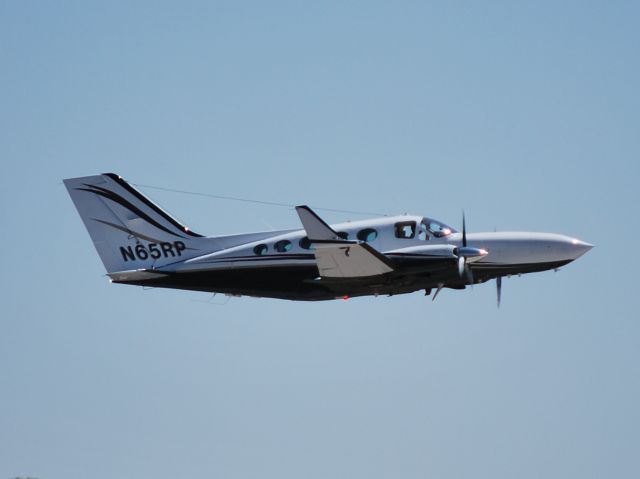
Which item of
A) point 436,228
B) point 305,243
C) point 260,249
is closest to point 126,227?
point 260,249

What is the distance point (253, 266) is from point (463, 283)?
6583 mm

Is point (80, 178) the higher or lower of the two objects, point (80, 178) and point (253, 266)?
the higher

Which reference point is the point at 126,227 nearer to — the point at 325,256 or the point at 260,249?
the point at 260,249

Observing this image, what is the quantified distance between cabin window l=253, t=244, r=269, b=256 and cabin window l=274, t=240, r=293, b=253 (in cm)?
36

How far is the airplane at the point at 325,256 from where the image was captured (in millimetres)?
36750

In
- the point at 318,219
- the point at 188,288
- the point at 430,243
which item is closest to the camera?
the point at 318,219

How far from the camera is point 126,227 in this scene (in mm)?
41281

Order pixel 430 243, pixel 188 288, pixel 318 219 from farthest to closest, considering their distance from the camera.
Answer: pixel 188 288
pixel 430 243
pixel 318 219

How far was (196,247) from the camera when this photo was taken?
40.4 meters

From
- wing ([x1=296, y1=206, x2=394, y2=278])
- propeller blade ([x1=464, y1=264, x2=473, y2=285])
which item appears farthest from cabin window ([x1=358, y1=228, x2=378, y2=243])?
propeller blade ([x1=464, y1=264, x2=473, y2=285])

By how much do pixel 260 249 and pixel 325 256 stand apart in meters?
3.45

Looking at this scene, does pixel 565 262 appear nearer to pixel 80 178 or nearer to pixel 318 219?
pixel 318 219

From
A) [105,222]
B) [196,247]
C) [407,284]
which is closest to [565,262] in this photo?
[407,284]

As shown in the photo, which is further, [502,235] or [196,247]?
[196,247]
